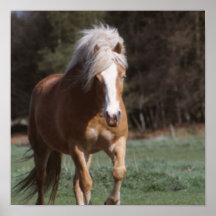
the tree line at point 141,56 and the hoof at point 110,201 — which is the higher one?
the tree line at point 141,56

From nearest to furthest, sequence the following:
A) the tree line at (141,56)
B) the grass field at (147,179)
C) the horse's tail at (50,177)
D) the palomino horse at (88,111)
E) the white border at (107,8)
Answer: the palomino horse at (88,111) < the white border at (107,8) < the grass field at (147,179) < the horse's tail at (50,177) < the tree line at (141,56)

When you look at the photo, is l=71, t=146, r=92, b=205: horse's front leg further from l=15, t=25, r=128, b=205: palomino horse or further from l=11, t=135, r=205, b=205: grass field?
l=11, t=135, r=205, b=205: grass field

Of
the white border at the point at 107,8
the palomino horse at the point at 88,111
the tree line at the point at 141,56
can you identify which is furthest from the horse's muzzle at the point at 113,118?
the tree line at the point at 141,56

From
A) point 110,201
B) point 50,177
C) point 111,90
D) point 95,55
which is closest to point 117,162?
point 110,201

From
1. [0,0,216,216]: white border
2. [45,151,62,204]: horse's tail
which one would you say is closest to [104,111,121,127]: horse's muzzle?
[0,0,216,216]: white border

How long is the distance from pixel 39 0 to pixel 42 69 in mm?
1151

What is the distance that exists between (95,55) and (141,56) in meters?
2.27

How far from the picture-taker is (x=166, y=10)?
5863 mm

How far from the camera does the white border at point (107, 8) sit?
582cm

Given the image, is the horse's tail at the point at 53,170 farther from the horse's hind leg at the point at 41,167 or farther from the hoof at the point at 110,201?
the hoof at the point at 110,201

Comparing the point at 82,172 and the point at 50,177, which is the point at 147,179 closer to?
the point at 50,177

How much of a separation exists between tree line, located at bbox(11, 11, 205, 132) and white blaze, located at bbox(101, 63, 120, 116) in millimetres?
996

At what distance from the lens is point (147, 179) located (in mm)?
6371

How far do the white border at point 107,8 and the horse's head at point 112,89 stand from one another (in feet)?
2.96
